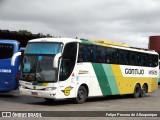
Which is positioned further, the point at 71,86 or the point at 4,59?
the point at 4,59

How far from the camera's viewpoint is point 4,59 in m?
20.2

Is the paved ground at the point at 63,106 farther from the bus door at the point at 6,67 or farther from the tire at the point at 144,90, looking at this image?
the tire at the point at 144,90

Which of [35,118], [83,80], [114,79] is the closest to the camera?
[35,118]

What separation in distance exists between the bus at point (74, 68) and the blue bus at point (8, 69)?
1999 millimetres

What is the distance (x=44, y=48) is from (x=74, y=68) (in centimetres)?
163

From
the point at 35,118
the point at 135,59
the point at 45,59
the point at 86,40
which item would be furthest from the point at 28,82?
the point at 135,59

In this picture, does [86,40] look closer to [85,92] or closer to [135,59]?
[85,92]

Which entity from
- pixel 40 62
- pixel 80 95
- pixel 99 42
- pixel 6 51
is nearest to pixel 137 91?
pixel 99 42

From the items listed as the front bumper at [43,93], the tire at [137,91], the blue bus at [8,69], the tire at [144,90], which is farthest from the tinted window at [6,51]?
the tire at [144,90]

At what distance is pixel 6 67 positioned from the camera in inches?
787

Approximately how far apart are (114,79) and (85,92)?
3.33 metres

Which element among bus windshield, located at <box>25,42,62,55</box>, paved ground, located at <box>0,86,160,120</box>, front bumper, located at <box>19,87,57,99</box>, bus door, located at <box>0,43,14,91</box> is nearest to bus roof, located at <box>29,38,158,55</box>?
bus windshield, located at <box>25,42,62,55</box>

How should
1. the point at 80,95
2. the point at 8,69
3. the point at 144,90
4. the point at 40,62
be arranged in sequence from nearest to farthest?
the point at 40,62 < the point at 80,95 < the point at 8,69 < the point at 144,90

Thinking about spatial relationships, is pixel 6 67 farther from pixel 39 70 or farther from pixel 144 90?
pixel 144 90
